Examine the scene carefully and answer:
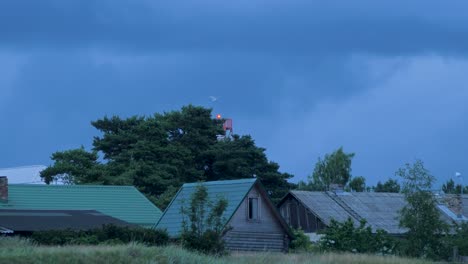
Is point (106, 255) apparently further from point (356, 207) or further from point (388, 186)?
point (388, 186)

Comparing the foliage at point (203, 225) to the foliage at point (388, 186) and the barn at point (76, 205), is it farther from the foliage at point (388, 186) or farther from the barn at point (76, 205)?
the foliage at point (388, 186)

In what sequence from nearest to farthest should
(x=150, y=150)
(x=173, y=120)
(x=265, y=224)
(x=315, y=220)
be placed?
(x=265, y=224)
(x=315, y=220)
(x=150, y=150)
(x=173, y=120)

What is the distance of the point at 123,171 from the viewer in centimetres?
6956

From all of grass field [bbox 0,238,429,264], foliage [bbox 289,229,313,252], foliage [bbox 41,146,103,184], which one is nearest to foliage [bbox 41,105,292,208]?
foliage [bbox 41,146,103,184]

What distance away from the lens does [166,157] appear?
72688 mm

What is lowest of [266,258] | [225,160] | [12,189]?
[266,258]

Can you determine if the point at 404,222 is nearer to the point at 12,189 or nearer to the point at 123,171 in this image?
the point at 12,189

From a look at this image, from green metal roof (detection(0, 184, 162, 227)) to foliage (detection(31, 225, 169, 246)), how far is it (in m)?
10.2

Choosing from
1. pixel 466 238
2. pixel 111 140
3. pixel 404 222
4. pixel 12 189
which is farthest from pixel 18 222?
pixel 111 140

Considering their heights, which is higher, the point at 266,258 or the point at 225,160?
the point at 225,160

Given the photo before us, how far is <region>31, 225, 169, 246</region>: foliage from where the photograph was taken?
35750mm

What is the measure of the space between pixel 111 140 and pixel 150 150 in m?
4.37

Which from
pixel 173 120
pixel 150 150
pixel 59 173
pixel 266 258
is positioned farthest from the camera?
pixel 173 120

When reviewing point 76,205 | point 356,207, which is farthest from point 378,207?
point 76,205
